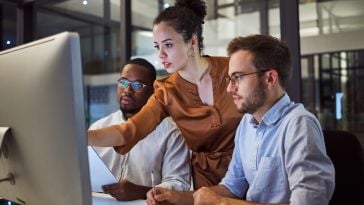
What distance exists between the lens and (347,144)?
1387mm

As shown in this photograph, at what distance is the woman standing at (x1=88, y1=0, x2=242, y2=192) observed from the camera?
157 cm

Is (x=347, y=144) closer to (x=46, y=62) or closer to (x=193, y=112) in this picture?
(x=193, y=112)

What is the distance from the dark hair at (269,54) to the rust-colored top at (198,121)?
0.37 meters

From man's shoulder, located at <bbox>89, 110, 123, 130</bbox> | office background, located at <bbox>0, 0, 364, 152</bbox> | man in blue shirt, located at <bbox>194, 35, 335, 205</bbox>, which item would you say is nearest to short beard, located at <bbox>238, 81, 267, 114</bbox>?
man in blue shirt, located at <bbox>194, 35, 335, 205</bbox>

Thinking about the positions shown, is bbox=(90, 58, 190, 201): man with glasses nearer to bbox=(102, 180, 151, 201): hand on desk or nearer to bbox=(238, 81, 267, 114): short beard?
bbox=(102, 180, 151, 201): hand on desk

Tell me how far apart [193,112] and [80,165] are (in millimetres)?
908

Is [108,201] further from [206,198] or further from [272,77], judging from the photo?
[272,77]

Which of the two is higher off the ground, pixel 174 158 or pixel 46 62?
pixel 46 62

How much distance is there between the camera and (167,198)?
1284 mm

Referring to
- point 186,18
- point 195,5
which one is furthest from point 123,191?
point 195,5

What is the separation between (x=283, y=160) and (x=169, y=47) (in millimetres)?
723

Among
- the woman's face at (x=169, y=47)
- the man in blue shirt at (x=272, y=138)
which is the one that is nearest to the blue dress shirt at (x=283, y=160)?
the man in blue shirt at (x=272, y=138)

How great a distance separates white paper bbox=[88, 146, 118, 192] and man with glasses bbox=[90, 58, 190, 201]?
0.10 m

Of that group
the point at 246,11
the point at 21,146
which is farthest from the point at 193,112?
the point at 246,11
